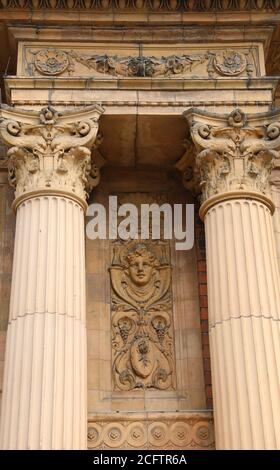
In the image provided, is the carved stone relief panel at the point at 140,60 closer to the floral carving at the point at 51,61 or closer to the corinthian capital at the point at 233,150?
the floral carving at the point at 51,61

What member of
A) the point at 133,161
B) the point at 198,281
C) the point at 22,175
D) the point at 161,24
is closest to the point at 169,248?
the point at 198,281

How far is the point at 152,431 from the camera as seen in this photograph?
46.1 ft

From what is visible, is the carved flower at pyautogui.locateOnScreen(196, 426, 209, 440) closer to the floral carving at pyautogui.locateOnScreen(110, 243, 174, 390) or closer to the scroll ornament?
the floral carving at pyautogui.locateOnScreen(110, 243, 174, 390)

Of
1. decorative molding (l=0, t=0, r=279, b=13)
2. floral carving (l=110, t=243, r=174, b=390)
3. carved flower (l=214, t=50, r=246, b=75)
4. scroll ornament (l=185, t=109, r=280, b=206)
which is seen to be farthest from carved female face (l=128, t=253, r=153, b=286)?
decorative molding (l=0, t=0, r=279, b=13)

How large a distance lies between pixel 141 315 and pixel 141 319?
3.3 inches

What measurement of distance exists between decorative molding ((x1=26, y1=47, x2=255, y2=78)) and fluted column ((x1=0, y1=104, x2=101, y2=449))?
1240 millimetres

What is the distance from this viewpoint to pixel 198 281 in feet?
51.5

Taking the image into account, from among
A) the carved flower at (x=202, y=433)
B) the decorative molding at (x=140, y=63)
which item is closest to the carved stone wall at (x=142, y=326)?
the carved flower at (x=202, y=433)

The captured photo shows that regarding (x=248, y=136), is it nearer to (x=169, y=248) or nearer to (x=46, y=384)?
(x=169, y=248)

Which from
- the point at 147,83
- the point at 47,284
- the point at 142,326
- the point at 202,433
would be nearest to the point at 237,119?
the point at 147,83

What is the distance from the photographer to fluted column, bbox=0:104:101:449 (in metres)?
12.3

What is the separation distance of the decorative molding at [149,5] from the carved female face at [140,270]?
15.6 ft
